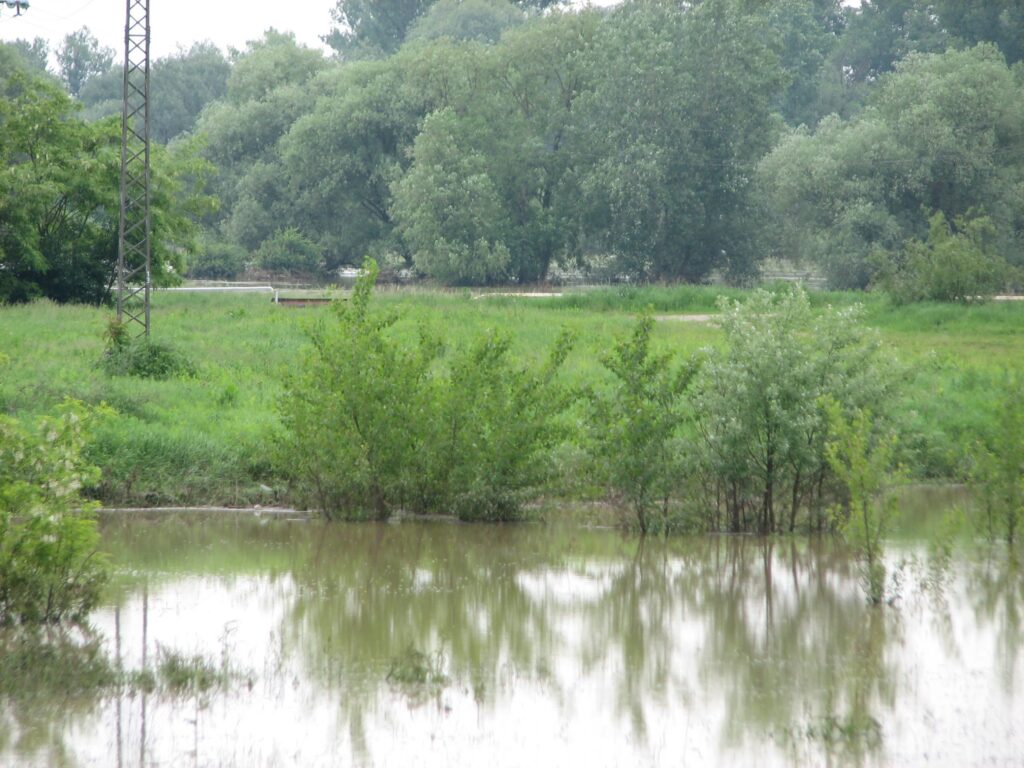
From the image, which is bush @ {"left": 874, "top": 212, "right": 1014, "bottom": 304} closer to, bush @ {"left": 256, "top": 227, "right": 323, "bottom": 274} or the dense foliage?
the dense foliage

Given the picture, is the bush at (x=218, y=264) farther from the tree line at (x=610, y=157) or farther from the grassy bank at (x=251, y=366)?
the grassy bank at (x=251, y=366)

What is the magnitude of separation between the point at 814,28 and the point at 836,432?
72.2 meters

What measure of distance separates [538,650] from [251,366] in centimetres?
1467

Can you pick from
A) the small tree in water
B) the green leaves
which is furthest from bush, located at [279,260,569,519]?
the green leaves

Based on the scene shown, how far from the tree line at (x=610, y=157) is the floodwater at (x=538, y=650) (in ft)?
97.6

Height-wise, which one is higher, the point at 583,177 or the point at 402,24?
the point at 402,24

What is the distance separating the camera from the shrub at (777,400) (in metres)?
15.4

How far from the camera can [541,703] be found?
933cm

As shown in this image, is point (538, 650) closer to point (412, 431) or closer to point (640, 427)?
point (640, 427)

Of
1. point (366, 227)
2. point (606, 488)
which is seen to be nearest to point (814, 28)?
point (366, 227)

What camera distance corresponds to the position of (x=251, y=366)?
24234 millimetres

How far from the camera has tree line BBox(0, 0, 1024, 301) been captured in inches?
1983

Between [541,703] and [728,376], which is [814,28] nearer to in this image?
[728,376]

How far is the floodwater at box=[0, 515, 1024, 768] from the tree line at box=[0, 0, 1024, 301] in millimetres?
29761
